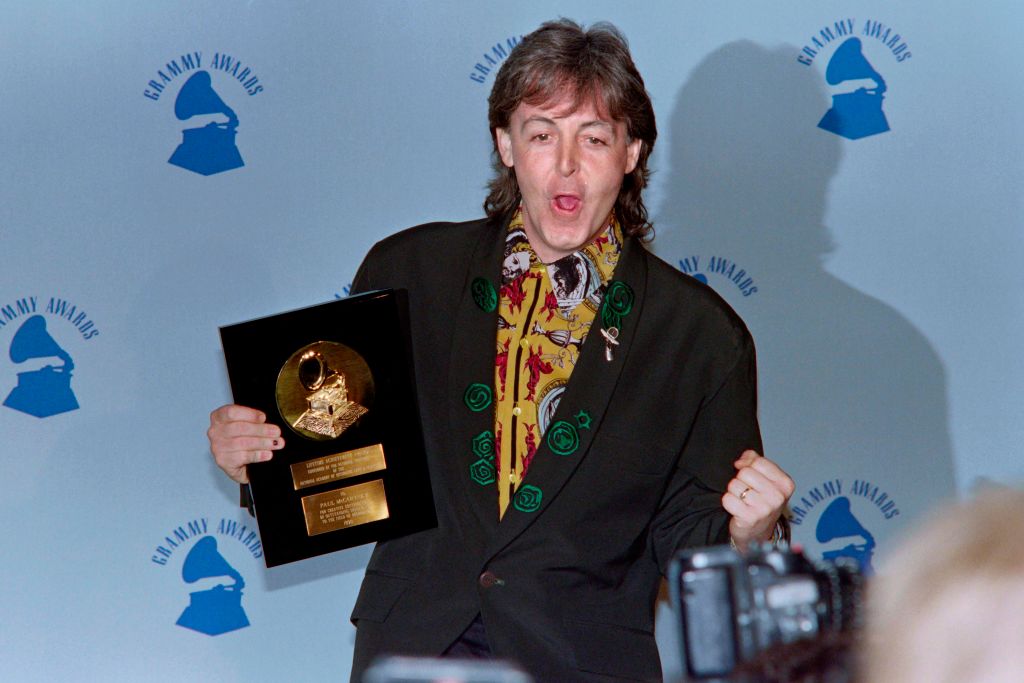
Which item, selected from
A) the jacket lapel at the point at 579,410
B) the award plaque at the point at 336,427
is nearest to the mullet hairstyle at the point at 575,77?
the jacket lapel at the point at 579,410

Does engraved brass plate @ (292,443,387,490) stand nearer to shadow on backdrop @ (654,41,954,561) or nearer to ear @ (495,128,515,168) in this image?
ear @ (495,128,515,168)

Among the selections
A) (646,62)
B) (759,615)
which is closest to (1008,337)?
(646,62)

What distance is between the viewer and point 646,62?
3.19 metres

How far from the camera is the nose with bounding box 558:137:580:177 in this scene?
7.52 ft

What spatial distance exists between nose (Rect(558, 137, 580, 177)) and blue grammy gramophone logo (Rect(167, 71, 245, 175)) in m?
1.17

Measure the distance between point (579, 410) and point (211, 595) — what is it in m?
1.43

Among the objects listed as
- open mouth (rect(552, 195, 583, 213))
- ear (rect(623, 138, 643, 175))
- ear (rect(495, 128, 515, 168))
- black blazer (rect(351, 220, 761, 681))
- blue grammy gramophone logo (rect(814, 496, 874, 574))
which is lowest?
blue grammy gramophone logo (rect(814, 496, 874, 574))

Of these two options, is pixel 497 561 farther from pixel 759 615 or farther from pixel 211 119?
pixel 211 119

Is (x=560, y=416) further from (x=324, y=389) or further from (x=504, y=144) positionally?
(x=504, y=144)

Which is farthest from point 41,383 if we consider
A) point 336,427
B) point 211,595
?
point 336,427

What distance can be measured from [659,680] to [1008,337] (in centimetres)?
149

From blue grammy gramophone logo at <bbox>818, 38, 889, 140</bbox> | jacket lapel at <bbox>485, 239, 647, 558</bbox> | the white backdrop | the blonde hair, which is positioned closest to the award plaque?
jacket lapel at <bbox>485, 239, 647, 558</bbox>

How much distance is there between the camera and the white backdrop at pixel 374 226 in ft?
10.5

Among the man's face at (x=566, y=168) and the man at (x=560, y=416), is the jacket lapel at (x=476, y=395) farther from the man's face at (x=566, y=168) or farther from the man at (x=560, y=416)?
the man's face at (x=566, y=168)
